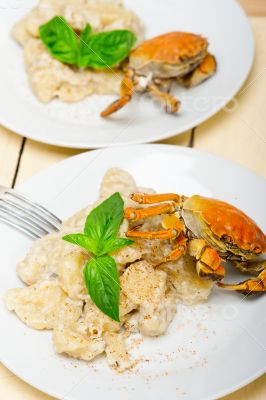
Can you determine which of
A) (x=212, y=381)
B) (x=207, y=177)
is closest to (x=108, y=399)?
(x=212, y=381)

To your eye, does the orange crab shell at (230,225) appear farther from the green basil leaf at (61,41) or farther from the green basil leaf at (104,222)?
the green basil leaf at (61,41)

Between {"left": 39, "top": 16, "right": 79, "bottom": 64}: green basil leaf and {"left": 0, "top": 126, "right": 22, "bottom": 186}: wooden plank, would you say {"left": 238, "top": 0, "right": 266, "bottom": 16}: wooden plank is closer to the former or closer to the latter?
{"left": 39, "top": 16, "right": 79, "bottom": 64}: green basil leaf

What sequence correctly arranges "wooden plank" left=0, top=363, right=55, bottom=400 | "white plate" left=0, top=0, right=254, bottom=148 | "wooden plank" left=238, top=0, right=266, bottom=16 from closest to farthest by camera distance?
"wooden plank" left=0, top=363, right=55, bottom=400, "white plate" left=0, top=0, right=254, bottom=148, "wooden plank" left=238, top=0, right=266, bottom=16

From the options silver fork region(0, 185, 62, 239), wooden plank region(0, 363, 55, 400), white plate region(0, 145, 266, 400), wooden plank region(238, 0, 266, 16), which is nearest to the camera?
white plate region(0, 145, 266, 400)

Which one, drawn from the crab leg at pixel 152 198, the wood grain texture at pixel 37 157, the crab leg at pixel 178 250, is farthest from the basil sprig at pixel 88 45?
the crab leg at pixel 178 250

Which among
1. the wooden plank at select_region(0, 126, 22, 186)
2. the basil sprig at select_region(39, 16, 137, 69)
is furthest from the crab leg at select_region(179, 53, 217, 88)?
the wooden plank at select_region(0, 126, 22, 186)

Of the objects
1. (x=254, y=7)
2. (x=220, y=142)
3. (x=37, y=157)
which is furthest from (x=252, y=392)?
(x=254, y=7)
